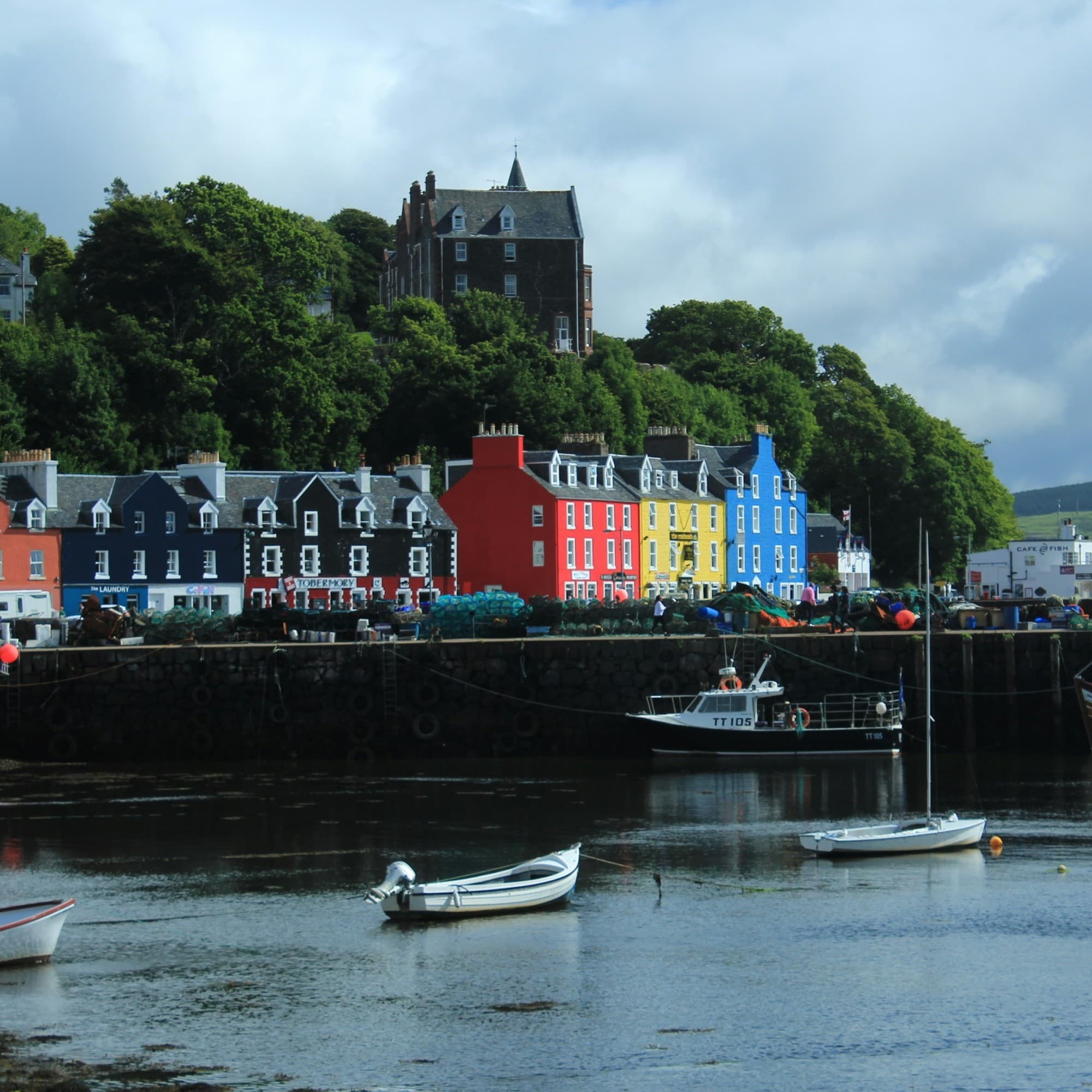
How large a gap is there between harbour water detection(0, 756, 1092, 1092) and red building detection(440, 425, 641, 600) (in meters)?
37.1

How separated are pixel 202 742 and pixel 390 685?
578 cm

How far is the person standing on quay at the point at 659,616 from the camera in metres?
56.9

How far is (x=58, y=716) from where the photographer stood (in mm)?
53594

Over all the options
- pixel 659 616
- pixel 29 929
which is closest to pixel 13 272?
pixel 659 616

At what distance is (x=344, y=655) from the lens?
2110 inches

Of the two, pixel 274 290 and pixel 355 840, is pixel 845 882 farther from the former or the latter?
pixel 274 290

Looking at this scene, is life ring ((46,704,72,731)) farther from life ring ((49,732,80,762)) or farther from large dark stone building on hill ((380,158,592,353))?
large dark stone building on hill ((380,158,592,353))

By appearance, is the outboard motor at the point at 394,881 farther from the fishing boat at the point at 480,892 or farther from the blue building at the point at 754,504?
the blue building at the point at 754,504

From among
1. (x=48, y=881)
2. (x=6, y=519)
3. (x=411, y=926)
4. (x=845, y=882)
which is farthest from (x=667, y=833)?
(x=6, y=519)

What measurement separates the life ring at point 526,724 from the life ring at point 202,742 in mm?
8922

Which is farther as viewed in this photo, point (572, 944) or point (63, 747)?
point (63, 747)

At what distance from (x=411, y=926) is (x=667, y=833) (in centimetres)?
997

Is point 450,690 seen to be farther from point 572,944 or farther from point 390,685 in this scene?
point 572,944

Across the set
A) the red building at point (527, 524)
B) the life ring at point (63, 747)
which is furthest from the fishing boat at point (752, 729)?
the red building at point (527, 524)
